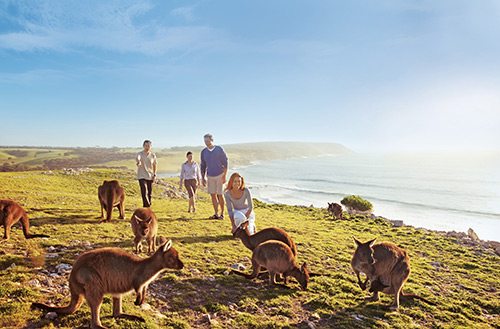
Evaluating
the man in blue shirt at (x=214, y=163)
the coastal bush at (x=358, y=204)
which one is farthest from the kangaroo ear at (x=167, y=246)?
the coastal bush at (x=358, y=204)

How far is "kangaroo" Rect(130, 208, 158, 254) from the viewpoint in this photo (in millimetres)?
6355

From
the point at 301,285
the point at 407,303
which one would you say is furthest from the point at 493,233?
the point at 301,285

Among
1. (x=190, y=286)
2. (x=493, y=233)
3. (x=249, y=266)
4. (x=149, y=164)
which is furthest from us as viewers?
(x=493, y=233)

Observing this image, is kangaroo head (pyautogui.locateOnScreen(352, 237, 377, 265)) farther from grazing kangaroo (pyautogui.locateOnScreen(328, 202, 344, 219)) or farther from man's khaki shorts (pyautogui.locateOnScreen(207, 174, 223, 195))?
grazing kangaroo (pyautogui.locateOnScreen(328, 202, 344, 219))

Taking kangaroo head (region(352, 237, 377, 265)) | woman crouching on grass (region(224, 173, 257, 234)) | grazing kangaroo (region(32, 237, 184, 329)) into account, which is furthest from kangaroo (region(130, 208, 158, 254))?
kangaroo head (region(352, 237, 377, 265))

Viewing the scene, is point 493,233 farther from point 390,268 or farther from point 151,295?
point 151,295

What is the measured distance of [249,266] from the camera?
756 centimetres

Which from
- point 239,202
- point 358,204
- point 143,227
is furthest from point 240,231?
point 358,204

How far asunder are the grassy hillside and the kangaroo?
1.06 meters

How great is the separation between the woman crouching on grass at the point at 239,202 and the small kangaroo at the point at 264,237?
1476mm

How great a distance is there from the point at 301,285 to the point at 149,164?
8.56m

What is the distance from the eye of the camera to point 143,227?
6.32m

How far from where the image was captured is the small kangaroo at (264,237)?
21.7ft

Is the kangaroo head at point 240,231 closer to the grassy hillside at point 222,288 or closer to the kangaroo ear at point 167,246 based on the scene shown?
the grassy hillside at point 222,288
